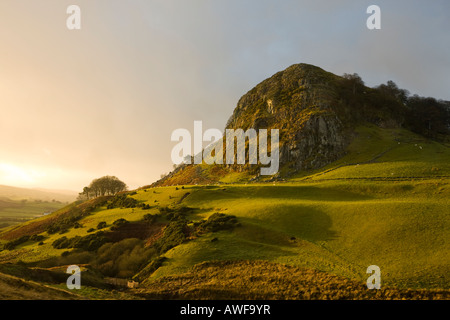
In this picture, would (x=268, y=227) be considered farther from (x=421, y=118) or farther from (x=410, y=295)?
(x=421, y=118)

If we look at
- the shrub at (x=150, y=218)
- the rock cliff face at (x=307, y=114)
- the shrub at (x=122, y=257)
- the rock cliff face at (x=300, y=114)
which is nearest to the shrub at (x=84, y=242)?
the shrub at (x=122, y=257)

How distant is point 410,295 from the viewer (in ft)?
73.9

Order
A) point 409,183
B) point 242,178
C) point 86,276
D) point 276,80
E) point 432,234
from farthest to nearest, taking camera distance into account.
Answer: point 276,80 < point 242,178 < point 409,183 < point 432,234 < point 86,276

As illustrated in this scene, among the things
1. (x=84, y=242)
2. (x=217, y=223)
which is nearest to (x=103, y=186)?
(x=84, y=242)

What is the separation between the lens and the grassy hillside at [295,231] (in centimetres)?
2878

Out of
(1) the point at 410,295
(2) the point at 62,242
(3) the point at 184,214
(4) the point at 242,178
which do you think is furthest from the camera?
(4) the point at 242,178

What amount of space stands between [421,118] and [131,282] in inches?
5750

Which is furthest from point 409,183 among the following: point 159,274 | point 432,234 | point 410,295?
point 159,274

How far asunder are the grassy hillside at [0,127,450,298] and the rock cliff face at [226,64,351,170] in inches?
1043

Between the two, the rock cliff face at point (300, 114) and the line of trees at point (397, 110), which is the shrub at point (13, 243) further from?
the line of trees at point (397, 110)

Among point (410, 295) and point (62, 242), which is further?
point (62, 242)

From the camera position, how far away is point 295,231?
129ft

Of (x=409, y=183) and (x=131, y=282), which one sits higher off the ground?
(x=409, y=183)

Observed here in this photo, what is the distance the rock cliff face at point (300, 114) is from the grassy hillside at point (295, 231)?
1043 inches
